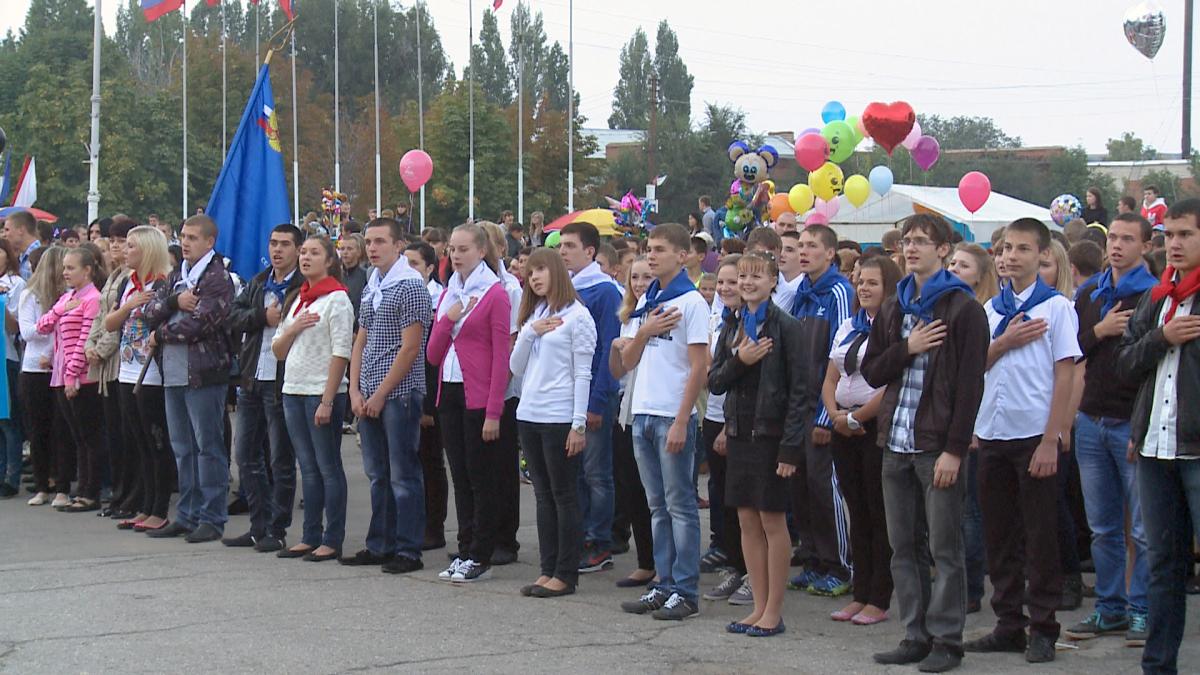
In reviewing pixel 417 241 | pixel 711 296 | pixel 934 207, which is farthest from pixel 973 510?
pixel 934 207

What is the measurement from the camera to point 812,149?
2523cm

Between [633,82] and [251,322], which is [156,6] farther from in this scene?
[633,82]

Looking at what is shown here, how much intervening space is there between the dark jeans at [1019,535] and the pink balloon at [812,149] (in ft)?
61.3

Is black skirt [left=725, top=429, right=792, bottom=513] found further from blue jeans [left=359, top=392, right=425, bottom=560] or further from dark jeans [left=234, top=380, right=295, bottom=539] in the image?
dark jeans [left=234, top=380, right=295, bottom=539]

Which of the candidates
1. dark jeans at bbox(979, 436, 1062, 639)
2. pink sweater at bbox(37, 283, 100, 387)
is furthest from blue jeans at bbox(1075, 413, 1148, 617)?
pink sweater at bbox(37, 283, 100, 387)

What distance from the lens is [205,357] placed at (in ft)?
32.8

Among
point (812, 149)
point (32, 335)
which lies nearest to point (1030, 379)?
point (32, 335)

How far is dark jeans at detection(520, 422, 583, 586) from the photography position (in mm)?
8281

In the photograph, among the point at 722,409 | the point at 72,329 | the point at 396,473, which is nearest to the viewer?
the point at 722,409

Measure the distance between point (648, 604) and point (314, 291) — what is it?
130 inches

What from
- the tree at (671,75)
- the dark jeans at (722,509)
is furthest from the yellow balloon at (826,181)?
the tree at (671,75)

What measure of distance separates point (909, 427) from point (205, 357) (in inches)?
216

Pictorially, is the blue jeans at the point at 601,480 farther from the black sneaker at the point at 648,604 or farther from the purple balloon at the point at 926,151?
the purple balloon at the point at 926,151

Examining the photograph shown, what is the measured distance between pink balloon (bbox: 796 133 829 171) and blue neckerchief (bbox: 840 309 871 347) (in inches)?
694
